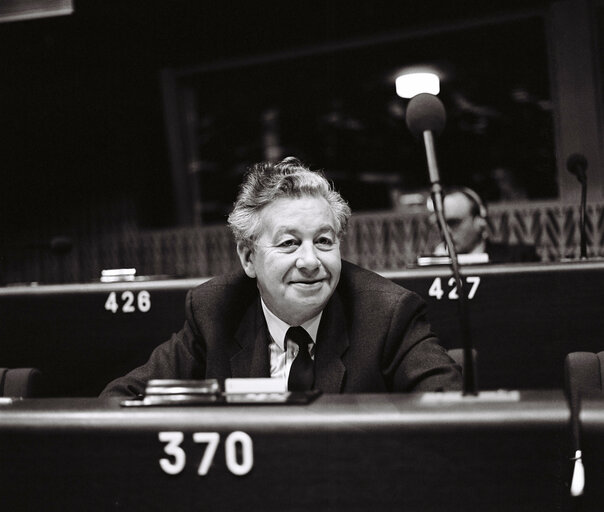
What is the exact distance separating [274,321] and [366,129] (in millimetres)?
4834

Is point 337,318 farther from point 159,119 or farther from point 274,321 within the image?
point 159,119

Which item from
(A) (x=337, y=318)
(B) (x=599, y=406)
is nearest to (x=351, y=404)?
(B) (x=599, y=406)

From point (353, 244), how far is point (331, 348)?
14.6 feet

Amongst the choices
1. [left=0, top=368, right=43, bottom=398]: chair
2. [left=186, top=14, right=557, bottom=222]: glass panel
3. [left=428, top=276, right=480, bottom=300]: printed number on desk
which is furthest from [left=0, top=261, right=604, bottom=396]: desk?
[left=186, top=14, right=557, bottom=222]: glass panel

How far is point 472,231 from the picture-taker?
482 cm

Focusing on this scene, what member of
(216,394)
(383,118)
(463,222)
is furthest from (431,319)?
(383,118)

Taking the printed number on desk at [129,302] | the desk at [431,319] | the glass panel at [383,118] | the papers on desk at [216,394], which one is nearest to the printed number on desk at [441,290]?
the desk at [431,319]

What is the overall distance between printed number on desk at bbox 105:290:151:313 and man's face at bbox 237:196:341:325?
1083mm

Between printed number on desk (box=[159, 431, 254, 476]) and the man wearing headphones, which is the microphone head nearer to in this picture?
printed number on desk (box=[159, 431, 254, 476])

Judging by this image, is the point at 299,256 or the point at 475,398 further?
the point at 299,256

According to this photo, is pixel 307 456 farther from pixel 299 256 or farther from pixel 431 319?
pixel 431 319

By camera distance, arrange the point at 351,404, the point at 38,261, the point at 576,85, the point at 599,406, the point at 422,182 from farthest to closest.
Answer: the point at 38,261 → the point at 422,182 → the point at 576,85 → the point at 351,404 → the point at 599,406

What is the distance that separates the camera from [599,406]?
983mm

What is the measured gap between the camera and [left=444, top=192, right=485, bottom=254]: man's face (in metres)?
4.76
